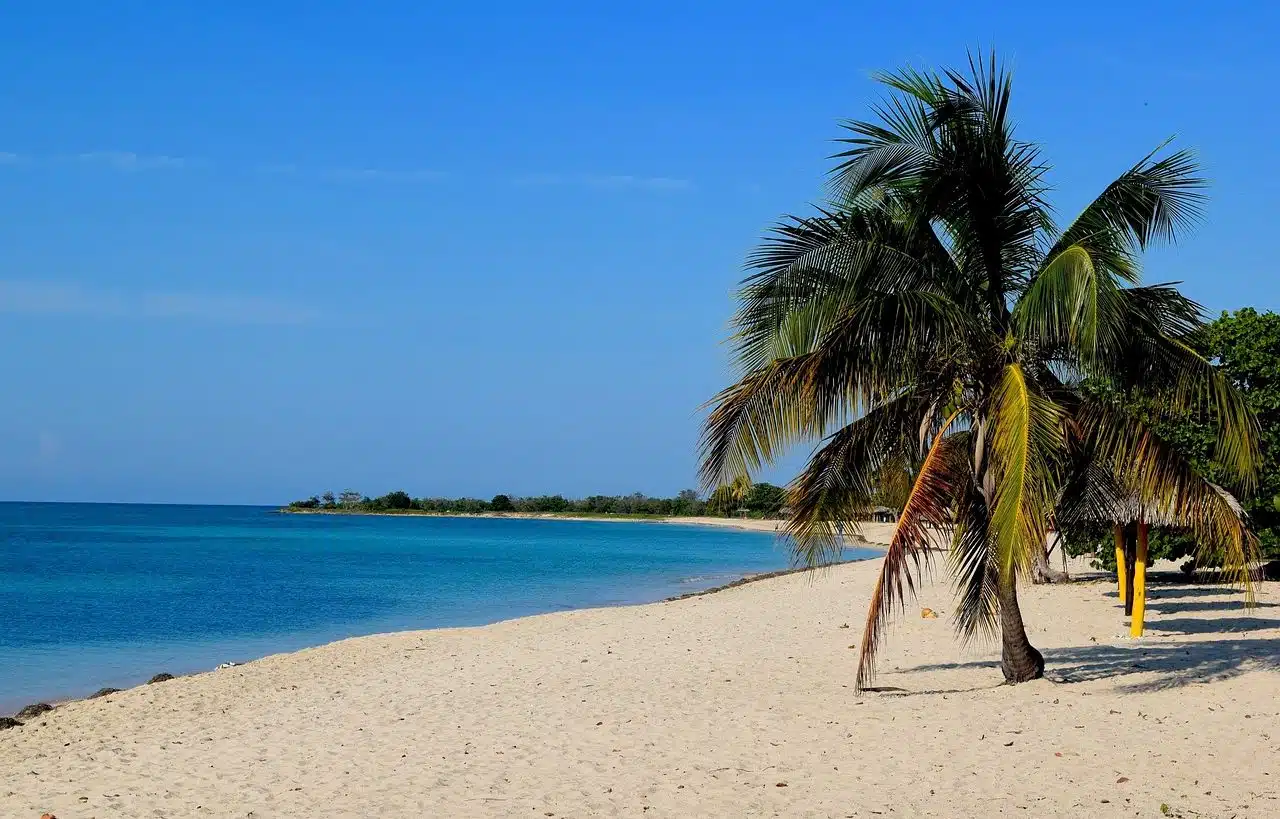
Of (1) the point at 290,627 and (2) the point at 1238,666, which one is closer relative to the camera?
(2) the point at 1238,666

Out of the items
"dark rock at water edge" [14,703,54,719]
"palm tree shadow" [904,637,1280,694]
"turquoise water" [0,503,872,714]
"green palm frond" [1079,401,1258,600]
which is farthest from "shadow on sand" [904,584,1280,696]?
"turquoise water" [0,503,872,714]

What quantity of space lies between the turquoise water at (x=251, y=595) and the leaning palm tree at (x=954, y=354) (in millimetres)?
11626

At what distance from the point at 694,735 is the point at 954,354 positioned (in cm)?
416

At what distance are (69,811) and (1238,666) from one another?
37.1ft

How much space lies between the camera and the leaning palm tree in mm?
9852

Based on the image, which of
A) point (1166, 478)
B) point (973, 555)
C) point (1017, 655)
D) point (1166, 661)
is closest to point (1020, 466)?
point (1166, 478)

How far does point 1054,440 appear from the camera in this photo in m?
8.92

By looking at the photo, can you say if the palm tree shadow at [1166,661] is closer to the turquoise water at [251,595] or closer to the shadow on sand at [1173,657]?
the shadow on sand at [1173,657]

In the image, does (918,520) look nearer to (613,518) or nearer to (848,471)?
(848,471)

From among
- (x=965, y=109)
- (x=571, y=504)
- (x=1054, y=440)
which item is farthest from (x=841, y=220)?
(x=571, y=504)

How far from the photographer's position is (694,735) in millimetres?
9352

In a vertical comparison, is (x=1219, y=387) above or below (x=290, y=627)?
above

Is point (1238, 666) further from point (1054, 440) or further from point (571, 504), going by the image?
point (571, 504)

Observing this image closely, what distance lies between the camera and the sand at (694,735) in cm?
749
